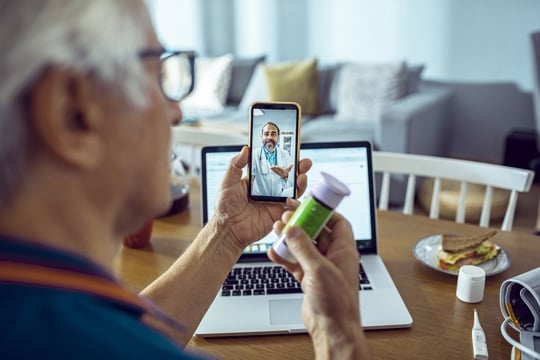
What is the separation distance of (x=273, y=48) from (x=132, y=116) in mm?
3990

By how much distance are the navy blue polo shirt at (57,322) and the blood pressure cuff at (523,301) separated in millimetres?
667

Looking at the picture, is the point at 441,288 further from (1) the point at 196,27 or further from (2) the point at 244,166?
(1) the point at 196,27

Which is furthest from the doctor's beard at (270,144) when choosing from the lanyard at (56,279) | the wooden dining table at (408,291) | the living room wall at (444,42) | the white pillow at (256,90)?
the living room wall at (444,42)

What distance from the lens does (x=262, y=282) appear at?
3.63 feet

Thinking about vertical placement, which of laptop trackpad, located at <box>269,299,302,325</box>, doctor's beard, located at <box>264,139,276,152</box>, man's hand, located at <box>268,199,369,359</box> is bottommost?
laptop trackpad, located at <box>269,299,302,325</box>

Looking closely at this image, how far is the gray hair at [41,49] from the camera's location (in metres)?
0.45

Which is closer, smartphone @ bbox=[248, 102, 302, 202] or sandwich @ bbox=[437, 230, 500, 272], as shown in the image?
smartphone @ bbox=[248, 102, 302, 202]

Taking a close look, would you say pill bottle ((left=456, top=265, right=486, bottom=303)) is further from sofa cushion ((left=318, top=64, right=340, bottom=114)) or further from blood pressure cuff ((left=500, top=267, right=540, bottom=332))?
sofa cushion ((left=318, top=64, right=340, bottom=114))

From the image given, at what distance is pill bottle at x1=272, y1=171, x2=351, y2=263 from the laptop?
25 centimetres

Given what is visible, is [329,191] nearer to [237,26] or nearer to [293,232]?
[293,232]

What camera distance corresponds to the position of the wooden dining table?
0.91 meters

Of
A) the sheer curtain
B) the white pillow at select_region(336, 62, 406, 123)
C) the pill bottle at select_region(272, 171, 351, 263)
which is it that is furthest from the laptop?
the sheer curtain

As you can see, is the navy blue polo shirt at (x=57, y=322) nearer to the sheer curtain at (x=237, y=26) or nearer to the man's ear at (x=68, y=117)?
the man's ear at (x=68, y=117)

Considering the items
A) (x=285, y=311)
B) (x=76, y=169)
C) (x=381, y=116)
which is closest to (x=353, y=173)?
(x=285, y=311)
